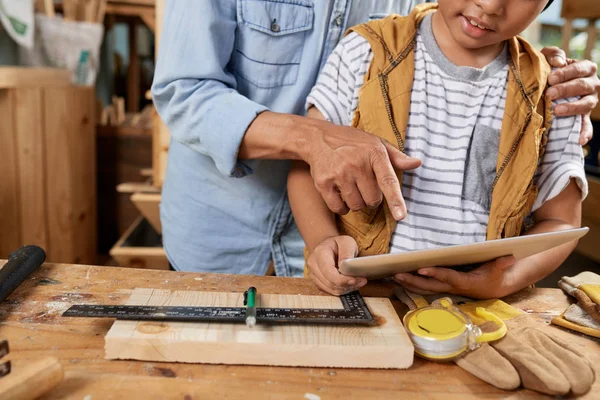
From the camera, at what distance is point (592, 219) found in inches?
75.3

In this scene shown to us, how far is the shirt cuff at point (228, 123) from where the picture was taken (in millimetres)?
1104

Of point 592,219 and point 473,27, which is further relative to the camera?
point 592,219

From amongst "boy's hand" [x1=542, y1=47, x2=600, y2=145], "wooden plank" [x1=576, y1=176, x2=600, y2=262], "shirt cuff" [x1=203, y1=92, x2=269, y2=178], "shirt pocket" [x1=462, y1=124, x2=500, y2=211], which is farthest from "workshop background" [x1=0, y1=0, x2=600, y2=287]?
"shirt cuff" [x1=203, y1=92, x2=269, y2=178]

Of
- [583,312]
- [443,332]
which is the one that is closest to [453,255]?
[443,332]

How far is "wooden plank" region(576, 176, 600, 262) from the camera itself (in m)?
1.87

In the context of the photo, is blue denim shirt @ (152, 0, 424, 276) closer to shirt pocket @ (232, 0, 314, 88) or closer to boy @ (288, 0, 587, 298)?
shirt pocket @ (232, 0, 314, 88)

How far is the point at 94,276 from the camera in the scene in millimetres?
1013

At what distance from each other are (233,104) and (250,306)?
45 centimetres

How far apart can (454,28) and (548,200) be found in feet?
1.30

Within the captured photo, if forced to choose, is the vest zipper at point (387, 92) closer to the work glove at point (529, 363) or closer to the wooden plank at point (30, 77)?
the work glove at point (529, 363)

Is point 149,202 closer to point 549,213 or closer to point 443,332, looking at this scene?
point 549,213

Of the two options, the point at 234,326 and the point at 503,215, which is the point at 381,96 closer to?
the point at 503,215

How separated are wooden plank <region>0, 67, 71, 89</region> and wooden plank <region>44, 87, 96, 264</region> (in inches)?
2.0

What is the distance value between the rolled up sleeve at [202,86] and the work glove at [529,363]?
55 cm
